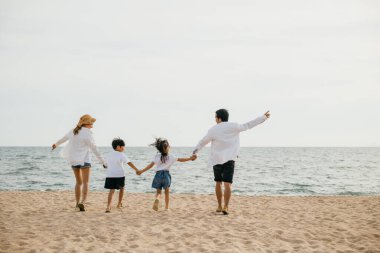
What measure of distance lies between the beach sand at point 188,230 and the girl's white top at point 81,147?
126cm

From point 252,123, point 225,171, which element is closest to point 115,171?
point 225,171

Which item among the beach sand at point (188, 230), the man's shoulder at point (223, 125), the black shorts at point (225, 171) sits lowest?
the beach sand at point (188, 230)

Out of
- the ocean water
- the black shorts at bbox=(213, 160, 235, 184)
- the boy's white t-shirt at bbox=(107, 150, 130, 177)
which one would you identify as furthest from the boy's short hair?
the black shorts at bbox=(213, 160, 235, 184)

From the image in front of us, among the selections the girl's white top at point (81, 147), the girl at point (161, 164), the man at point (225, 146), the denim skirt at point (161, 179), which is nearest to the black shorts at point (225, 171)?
the man at point (225, 146)

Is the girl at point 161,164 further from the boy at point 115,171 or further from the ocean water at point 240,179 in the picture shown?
the ocean water at point 240,179

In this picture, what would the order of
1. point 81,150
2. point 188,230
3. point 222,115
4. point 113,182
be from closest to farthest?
point 188,230 < point 222,115 < point 81,150 < point 113,182

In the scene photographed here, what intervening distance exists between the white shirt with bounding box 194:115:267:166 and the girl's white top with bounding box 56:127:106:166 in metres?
2.68

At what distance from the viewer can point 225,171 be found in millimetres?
7699

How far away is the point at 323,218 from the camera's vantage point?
26.4 feet

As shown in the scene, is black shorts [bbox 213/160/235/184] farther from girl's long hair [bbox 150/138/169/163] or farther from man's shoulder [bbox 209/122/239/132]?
girl's long hair [bbox 150/138/169/163]

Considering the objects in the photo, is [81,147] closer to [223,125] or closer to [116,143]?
[116,143]

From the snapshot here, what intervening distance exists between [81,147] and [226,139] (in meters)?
3.39

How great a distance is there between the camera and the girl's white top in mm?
7988

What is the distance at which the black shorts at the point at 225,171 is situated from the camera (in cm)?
767
